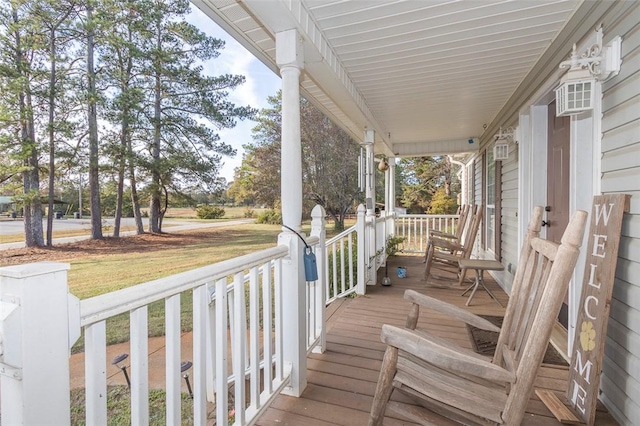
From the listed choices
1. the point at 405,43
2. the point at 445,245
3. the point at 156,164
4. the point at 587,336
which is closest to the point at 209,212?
the point at 156,164

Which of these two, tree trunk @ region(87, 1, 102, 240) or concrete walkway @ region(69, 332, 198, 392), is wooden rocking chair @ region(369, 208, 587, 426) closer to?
concrete walkway @ region(69, 332, 198, 392)

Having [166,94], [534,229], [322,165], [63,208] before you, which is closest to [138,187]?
[63,208]

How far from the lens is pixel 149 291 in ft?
3.19

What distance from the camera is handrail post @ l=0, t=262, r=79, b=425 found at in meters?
0.64

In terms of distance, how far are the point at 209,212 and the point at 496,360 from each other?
510 centimetres

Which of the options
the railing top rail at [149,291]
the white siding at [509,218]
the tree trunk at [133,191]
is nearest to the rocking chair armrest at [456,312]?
the railing top rail at [149,291]

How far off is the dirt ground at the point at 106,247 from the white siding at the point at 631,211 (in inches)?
167

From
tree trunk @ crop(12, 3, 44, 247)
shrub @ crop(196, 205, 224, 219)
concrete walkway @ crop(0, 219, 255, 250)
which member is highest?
tree trunk @ crop(12, 3, 44, 247)

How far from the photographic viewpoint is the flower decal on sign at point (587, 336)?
5.16 ft

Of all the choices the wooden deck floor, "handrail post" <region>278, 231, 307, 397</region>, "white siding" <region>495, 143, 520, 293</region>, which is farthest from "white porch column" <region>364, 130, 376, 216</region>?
"handrail post" <region>278, 231, 307, 397</region>

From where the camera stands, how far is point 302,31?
1.89 metres

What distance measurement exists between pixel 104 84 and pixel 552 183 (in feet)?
17.6

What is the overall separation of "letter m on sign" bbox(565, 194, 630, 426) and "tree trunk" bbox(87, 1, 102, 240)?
4622 mm

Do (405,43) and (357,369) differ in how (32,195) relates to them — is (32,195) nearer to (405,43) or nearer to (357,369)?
(357,369)
